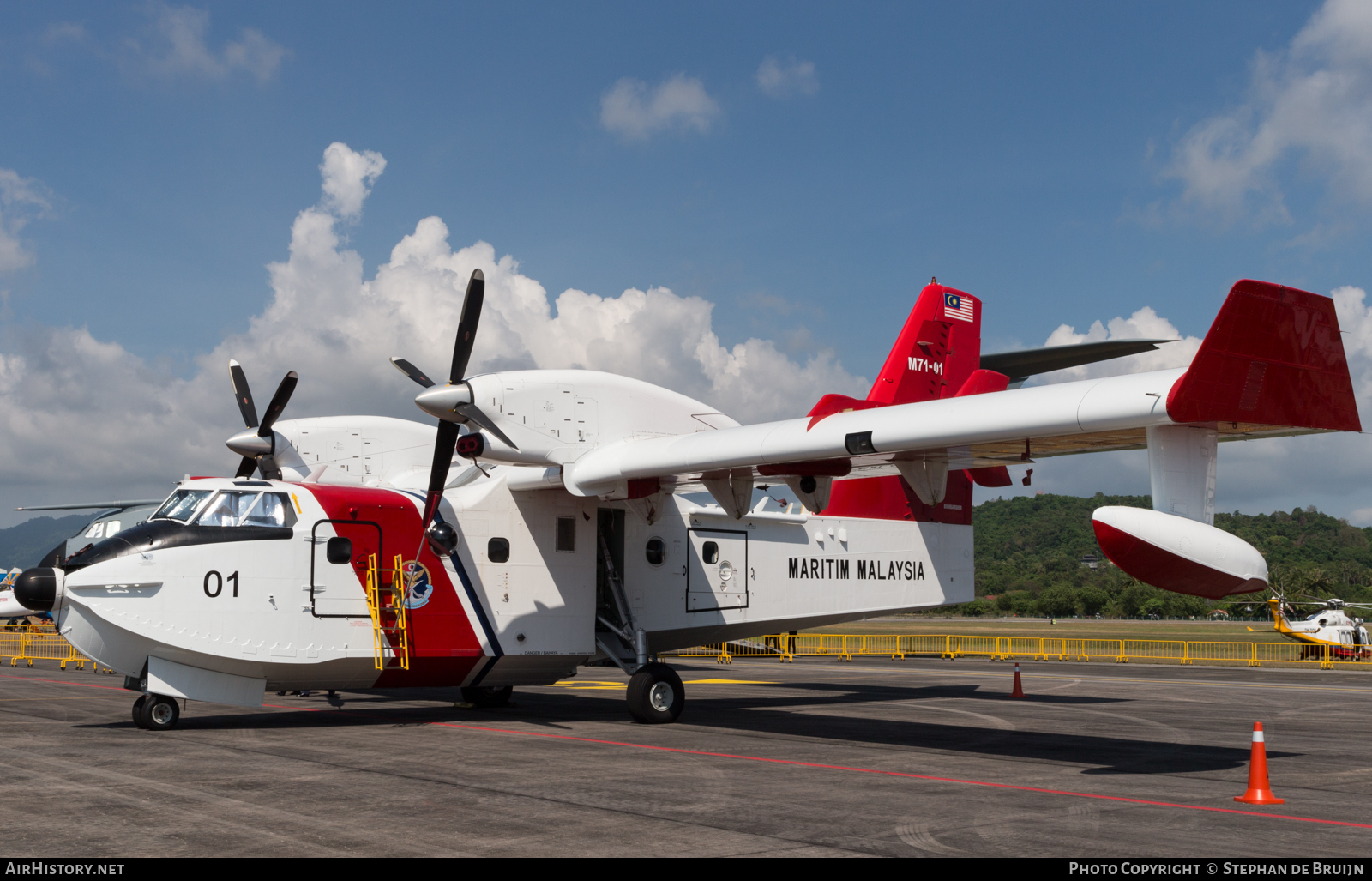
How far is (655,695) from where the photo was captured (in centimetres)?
1584

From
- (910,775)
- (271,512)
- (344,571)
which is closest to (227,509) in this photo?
(271,512)

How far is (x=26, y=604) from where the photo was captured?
12.9 metres

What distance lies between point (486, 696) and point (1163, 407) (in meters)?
12.4

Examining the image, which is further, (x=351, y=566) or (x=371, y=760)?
(x=351, y=566)

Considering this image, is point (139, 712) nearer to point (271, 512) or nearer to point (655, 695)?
point (271, 512)

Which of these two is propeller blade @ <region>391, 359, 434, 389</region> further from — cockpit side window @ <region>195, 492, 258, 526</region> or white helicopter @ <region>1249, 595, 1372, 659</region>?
white helicopter @ <region>1249, 595, 1372, 659</region>

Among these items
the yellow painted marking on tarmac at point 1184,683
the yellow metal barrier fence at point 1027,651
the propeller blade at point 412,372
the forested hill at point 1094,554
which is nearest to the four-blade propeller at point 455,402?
the propeller blade at point 412,372

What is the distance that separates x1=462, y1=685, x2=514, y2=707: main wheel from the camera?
1811 cm

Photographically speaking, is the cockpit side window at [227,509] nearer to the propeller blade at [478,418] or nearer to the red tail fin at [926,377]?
the propeller blade at [478,418]

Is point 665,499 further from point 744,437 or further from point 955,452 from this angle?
point 955,452

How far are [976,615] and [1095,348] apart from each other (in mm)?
97006

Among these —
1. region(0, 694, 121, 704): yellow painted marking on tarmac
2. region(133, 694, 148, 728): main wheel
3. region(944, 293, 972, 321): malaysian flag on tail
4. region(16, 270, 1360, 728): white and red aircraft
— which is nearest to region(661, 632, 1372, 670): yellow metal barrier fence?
region(16, 270, 1360, 728): white and red aircraft

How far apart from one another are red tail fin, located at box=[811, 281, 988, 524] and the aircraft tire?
6.53 meters

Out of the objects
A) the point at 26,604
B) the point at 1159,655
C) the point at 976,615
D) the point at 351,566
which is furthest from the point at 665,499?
the point at 976,615
